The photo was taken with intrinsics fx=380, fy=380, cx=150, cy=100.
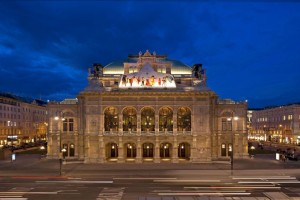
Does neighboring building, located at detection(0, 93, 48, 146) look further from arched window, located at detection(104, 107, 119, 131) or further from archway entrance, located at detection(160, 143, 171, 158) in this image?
archway entrance, located at detection(160, 143, 171, 158)

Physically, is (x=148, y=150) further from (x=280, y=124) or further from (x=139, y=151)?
(x=280, y=124)

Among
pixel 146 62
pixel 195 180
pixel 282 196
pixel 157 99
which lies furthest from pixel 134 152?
pixel 282 196

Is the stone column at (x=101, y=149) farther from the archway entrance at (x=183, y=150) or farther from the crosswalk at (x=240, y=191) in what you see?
the crosswalk at (x=240, y=191)

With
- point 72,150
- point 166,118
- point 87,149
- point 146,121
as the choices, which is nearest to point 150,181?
point 146,121

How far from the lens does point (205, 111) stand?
83812mm

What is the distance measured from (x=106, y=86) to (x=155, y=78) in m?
13.1

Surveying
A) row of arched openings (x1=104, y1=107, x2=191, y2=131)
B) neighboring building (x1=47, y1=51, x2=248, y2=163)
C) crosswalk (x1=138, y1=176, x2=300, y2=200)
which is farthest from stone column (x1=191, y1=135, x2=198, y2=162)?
crosswalk (x1=138, y1=176, x2=300, y2=200)

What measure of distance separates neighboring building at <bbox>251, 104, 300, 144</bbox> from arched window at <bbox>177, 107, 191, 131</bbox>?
75.6 meters

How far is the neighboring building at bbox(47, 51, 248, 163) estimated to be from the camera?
83375mm

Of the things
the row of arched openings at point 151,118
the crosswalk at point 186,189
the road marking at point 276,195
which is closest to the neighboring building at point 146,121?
the row of arched openings at point 151,118

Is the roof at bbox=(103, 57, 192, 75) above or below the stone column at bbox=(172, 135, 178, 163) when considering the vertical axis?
above

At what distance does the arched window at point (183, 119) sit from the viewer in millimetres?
85375

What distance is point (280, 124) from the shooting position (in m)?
160

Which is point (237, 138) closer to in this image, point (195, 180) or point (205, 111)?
point (205, 111)
